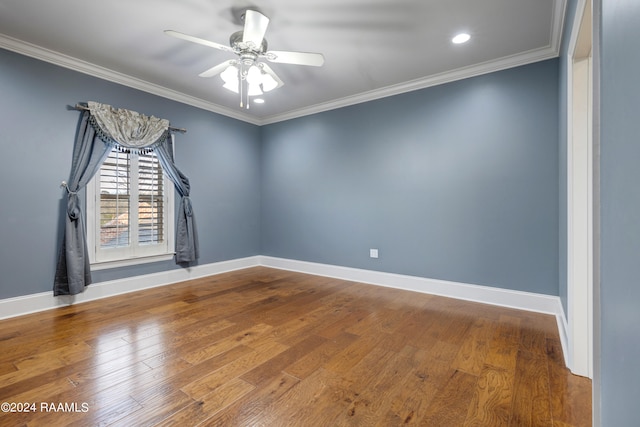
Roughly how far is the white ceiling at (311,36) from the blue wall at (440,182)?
14.3 inches

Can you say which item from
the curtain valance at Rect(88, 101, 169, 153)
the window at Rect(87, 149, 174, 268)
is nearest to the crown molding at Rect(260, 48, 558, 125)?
the curtain valance at Rect(88, 101, 169, 153)

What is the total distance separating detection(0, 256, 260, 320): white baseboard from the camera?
2.88 meters

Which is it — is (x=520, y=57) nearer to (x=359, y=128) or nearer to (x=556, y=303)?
(x=359, y=128)

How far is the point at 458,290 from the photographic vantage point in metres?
3.43

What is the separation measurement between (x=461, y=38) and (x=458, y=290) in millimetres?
2658

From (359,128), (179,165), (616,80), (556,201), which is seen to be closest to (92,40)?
(179,165)

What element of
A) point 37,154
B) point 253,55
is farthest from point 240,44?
point 37,154

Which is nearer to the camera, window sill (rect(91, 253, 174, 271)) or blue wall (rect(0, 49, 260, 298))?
blue wall (rect(0, 49, 260, 298))

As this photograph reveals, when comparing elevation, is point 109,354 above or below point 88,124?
below

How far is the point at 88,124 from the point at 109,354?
2.55 m

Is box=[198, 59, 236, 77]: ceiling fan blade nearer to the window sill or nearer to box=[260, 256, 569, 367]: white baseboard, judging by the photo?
the window sill

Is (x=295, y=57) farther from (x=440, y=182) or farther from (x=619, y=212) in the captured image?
(x=619, y=212)

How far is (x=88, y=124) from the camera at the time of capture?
10.7 ft

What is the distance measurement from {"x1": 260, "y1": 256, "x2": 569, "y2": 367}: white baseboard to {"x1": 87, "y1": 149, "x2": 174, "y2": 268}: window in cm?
213
